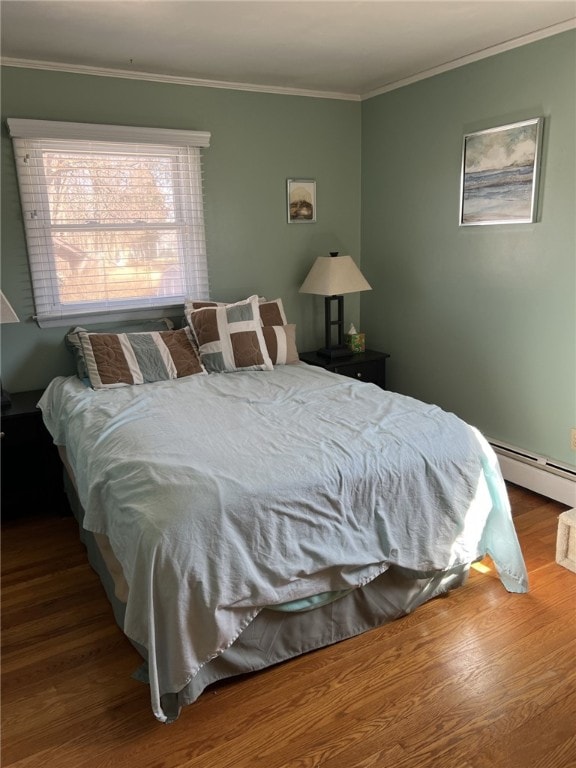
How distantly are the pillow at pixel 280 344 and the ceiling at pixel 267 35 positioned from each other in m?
1.46

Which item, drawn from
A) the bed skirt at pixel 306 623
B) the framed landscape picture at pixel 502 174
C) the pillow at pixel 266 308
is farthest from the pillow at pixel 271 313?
the bed skirt at pixel 306 623

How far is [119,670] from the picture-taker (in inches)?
77.9

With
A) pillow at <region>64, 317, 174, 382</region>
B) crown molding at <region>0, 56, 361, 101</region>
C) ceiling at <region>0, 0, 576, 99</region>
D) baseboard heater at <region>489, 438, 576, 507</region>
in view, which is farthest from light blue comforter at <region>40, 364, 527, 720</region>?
crown molding at <region>0, 56, 361, 101</region>

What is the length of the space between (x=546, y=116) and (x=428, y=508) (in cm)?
203

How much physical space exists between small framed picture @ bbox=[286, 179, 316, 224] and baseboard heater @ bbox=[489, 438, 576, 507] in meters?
1.90

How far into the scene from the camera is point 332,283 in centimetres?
362

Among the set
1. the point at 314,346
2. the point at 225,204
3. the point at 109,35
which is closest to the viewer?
the point at 109,35

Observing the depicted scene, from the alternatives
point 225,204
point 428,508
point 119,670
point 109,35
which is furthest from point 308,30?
point 119,670

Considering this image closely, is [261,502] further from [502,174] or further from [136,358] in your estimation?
[502,174]

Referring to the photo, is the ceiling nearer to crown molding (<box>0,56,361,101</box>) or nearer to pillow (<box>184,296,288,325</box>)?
crown molding (<box>0,56,361,101</box>)

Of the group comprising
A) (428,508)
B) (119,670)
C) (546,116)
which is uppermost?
(546,116)

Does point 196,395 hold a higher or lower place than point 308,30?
lower

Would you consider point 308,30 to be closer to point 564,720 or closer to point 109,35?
point 109,35

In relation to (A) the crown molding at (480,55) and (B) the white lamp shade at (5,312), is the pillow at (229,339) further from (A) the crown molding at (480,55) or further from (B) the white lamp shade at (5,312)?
(A) the crown molding at (480,55)
